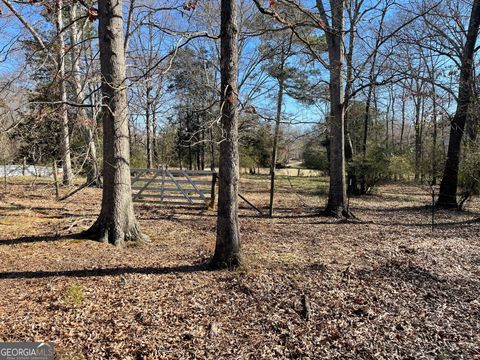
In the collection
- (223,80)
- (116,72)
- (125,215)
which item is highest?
(116,72)

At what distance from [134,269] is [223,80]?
9.97 feet

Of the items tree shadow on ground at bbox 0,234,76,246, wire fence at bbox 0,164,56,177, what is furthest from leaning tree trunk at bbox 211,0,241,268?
tree shadow on ground at bbox 0,234,76,246

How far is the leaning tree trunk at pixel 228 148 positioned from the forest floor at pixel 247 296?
14.6 inches

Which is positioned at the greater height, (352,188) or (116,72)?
(116,72)

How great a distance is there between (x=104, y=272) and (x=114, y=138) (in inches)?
95.3

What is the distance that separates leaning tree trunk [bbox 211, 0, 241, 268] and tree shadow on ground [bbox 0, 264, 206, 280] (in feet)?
1.39

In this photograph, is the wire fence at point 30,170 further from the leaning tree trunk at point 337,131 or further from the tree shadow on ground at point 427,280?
the leaning tree trunk at point 337,131

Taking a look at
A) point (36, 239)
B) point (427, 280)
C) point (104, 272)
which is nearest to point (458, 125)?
point (427, 280)

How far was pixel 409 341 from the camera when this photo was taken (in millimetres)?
3109

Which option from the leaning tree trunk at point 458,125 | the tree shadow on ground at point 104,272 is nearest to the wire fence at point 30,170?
the tree shadow on ground at point 104,272

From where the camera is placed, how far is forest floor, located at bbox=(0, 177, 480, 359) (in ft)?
9.88

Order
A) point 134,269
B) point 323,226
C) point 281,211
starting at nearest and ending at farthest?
point 134,269, point 323,226, point 281,211

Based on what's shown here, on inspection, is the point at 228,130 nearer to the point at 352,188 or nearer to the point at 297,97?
the point at 352,188

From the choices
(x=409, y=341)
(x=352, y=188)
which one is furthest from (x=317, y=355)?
(x=352, y=188)
